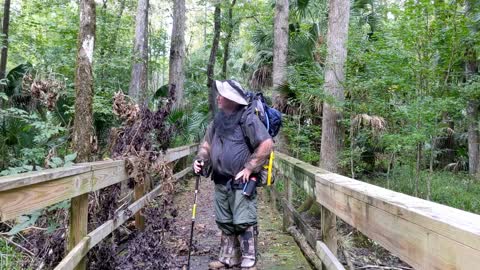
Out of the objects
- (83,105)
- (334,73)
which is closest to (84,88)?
(83,105)

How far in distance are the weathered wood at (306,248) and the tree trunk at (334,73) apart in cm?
240

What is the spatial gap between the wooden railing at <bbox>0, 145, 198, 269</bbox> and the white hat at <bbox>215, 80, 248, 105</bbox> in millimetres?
1144

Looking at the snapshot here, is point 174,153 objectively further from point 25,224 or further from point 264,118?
point 25,224

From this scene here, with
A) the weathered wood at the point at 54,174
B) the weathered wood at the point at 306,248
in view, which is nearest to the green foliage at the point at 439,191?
the weathered wood at the point at 306,248

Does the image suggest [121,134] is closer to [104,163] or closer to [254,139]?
[104,163]

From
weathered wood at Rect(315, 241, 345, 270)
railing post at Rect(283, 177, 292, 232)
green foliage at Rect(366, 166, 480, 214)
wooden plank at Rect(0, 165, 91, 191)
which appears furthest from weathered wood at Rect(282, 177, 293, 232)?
green foliage at Rect(366, 166, 480, 214)

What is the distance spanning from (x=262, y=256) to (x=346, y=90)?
3.95 m

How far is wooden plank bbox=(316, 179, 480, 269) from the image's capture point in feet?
3.86

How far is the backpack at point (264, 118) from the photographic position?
3801mm

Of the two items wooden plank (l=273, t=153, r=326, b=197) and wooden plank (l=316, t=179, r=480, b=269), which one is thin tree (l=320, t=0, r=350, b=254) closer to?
wooden plank (l=273, t=153, r=326, b=197)

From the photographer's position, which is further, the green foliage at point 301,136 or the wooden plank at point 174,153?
the green foliage at point 301,136

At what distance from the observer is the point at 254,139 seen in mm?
3691

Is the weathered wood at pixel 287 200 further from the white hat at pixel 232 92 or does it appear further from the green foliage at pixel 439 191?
the green foliage at pixel 439 191

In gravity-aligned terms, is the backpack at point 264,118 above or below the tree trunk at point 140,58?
below
